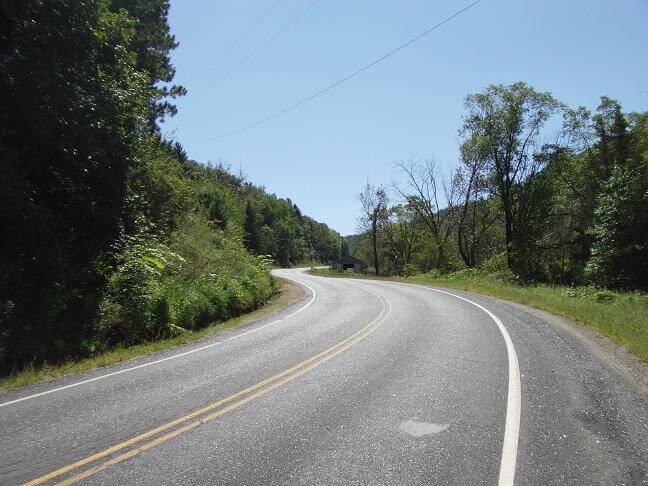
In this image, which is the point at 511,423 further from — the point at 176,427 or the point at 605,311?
the point at 605,311

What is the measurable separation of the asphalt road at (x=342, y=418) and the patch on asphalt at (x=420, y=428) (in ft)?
0.08

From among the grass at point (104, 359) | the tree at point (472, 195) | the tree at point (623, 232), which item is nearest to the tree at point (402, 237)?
the tree at point (472, 195)

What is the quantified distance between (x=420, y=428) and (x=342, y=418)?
3.09 ft

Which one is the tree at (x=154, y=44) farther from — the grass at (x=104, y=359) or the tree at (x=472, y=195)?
the tree at (x=472, y=195)

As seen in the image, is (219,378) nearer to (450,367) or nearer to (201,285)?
(450,367)

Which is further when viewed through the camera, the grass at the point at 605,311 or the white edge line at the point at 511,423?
the grass at the point at 605,311

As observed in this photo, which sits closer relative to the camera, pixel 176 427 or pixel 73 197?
pixel 176 427

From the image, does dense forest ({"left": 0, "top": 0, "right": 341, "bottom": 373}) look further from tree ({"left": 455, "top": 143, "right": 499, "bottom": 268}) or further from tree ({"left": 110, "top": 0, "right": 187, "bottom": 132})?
tree ({"left": 455, "top": 143, "right": 499, "bottom": 268})

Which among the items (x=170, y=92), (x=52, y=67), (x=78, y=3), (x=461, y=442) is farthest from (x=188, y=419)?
(x=170, y=92)

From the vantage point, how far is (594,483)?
11.7ft

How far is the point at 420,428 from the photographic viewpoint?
4.68m

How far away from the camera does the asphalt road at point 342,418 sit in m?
3.80

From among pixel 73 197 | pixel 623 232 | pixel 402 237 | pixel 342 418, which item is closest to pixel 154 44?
pixel 73 197

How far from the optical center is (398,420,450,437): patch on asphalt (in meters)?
4.57
